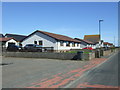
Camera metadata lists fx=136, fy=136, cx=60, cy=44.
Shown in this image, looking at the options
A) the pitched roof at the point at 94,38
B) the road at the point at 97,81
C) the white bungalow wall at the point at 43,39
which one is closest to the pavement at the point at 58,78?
the road at the point at 97,81

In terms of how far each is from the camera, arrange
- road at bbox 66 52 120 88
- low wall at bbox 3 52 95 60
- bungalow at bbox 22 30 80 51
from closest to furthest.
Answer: road at bbox 66 52 120 88 → low wall at bbox 3 52 95 60 → bungalow at bbox 22 30 80 51

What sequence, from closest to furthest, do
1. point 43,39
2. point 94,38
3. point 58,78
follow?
A: point 58,78
point 43,39
point 94,38

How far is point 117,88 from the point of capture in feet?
20.4

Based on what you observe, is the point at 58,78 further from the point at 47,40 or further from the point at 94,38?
the point at 94,38

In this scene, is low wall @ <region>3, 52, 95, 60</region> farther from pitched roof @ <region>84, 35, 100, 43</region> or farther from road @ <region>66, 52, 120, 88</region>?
pitched roof @ <region>84, 35, 100, 43</region>

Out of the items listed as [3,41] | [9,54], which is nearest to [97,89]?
[9,54]

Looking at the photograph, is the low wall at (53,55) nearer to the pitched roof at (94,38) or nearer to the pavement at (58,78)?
the pavement at (58,78)

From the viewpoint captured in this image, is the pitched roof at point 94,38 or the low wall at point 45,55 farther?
the pitched roof at point 94,38

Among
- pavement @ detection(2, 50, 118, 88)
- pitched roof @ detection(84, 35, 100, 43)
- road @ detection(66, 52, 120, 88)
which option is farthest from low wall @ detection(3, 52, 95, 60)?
pitched roof @ detection(84, 35, 100, 43)

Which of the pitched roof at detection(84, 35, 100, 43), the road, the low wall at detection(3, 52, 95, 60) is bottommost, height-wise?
the road

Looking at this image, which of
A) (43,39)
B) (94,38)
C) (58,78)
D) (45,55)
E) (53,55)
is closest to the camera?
(58,78)

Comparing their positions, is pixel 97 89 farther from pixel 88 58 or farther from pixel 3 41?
pixel 3 41

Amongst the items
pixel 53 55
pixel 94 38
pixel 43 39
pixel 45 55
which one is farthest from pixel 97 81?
pixel 94 38

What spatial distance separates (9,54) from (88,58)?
13.6m
